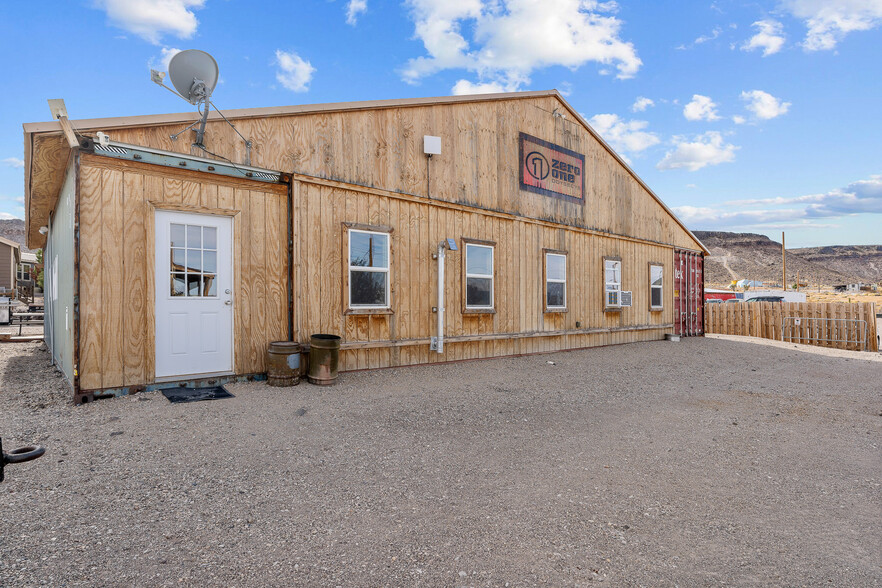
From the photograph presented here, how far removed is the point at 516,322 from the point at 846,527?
287 inches

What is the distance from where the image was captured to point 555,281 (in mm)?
10945

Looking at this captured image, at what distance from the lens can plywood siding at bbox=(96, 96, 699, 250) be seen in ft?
22.4

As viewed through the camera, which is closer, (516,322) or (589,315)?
(516,322)

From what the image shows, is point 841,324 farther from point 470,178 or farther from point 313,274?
point 313,274

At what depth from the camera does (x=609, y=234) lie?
41.0 ft

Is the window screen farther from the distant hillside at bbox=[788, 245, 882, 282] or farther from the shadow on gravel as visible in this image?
the distant hillside at bbox=[788, 245, 882, 282]

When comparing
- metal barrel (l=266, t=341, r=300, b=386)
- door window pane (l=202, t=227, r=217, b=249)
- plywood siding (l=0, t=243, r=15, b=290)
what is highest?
plywood siding (l=0, t=243, r=15, b=290)

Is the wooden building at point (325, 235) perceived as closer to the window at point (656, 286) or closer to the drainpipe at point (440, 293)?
the drainpipe at point (440, 293)

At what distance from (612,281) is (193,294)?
9.96 m

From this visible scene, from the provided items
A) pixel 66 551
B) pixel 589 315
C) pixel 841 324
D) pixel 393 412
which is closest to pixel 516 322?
pixel 589 315

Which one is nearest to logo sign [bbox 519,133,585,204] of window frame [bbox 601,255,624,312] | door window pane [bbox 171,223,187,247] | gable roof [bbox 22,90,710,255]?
gable roof [bbox 22,90,710,255]

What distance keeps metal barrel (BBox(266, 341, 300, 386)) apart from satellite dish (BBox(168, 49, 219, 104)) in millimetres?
3283

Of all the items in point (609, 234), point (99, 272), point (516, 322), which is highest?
point (609, 234)

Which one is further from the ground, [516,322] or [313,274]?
[313,274]
